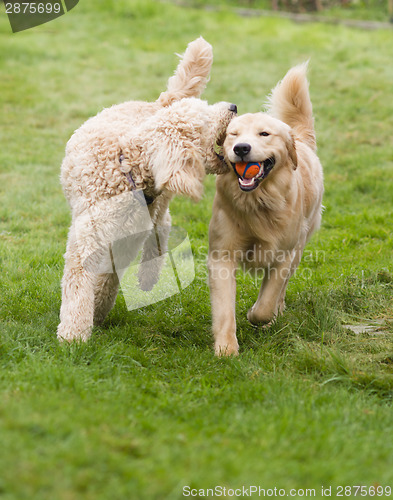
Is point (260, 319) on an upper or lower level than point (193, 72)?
lower

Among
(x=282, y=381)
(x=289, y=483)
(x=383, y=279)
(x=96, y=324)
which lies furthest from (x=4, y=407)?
(x=383, y=279)

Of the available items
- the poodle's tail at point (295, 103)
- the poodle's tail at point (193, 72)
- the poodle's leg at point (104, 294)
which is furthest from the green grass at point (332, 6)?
the poodle's leg at point (104, 294)

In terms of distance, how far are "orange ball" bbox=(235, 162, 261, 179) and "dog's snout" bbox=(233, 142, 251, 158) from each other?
87 millimetres

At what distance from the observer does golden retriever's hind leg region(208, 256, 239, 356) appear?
3873mm

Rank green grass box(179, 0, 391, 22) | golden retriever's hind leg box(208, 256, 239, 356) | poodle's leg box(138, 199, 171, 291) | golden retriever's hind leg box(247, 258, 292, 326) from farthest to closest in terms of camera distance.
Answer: green grass box(179, 0, 391, 22) < poodle's leg box(138, 199, 171, 291) < golden retriever's hind leg box(247, 258, 292, 326) < golden retriever's hind leg box(208, 256, 239, 356)

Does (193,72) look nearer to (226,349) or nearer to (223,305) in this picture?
(223,305)

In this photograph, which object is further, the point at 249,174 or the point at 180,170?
the point at 249,174

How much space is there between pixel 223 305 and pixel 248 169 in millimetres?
894

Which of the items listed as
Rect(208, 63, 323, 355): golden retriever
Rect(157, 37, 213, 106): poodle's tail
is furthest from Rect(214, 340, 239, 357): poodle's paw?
Rect(157, 37, 213, 106): poodle's tail

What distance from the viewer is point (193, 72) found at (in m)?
4.51

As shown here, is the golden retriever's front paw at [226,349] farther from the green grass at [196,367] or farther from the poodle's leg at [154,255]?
the poodle's leg at [154,255]

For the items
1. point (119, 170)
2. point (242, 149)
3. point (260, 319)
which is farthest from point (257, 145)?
point (260, 319)

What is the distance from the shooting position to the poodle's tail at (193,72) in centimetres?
449

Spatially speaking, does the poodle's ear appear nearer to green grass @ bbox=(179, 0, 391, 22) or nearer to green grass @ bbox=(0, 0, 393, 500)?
green grass @ bbox=(0, 0, 393, 500)
